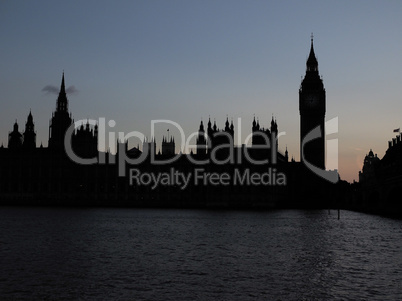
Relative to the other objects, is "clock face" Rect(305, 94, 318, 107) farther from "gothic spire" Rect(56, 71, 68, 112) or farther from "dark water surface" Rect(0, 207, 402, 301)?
"dark water surface" Rect(0, 207, 402, 301)

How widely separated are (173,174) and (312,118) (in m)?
46.8

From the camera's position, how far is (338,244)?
42.3 metres

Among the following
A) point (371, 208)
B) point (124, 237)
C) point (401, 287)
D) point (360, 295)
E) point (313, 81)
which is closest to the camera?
point (360, 295)

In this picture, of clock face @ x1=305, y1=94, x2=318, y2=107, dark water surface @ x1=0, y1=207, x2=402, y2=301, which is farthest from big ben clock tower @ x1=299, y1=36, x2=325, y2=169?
dark water surface @ x1=0, y1=207, x2=402, y2=301

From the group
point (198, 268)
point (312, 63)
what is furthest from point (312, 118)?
point (198, 268)

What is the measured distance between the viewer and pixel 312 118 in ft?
522

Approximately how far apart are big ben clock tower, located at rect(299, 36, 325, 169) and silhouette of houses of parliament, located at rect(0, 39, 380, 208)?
15.0 inches

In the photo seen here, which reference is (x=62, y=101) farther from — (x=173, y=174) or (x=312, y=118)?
(x=312, y=118)

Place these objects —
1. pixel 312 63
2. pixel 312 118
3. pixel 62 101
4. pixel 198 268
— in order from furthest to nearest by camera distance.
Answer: pixel 312 63, pixel 62 101, pixel 312 118, pixel 198 268

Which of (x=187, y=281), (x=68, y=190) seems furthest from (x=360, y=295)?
(x=68, y=190)

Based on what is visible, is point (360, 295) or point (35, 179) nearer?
point (360, 295)

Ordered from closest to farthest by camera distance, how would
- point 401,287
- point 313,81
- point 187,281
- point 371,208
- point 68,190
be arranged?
point 401,287, point 187,281, point 371,208, point 68,190, point 313,81

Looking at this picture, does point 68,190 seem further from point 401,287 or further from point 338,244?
point 401,287

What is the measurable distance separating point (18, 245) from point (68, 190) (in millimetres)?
104880
